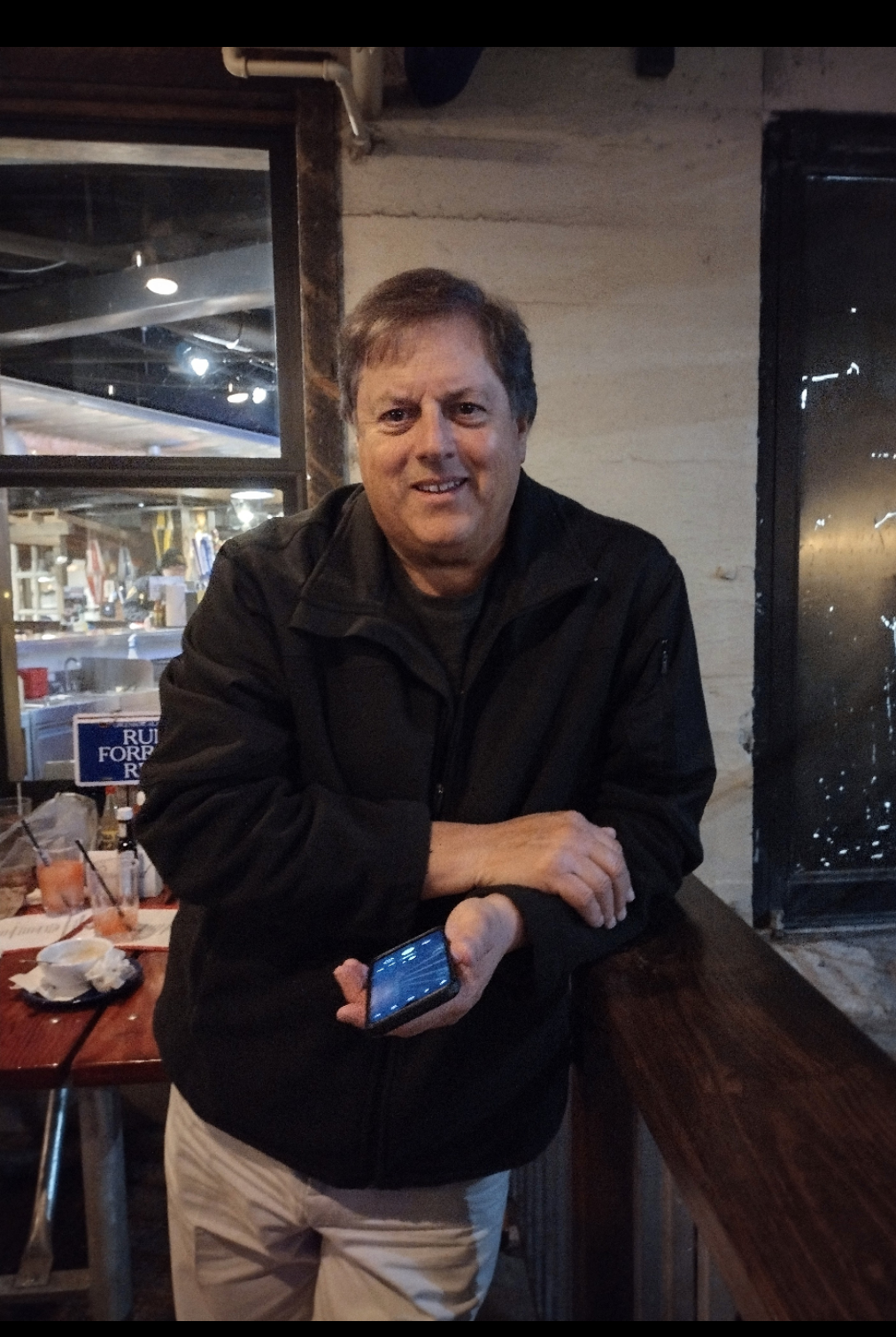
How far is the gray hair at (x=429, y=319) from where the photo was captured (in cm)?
135

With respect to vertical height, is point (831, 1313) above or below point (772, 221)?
below

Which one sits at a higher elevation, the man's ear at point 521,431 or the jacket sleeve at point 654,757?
the man's ear at point 521,431

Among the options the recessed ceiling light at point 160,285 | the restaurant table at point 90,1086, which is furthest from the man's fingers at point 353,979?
the recessed ceiling light at point 160,285

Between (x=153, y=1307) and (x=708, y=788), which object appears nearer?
(x=708, y=788)

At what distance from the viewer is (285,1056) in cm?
127

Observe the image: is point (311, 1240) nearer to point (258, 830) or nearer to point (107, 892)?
point (258, 830)

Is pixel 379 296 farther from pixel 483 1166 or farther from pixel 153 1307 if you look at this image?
pixel 153 1307

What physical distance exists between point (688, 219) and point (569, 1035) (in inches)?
107

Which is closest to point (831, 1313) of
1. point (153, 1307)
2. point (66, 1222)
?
point (153, 1307)

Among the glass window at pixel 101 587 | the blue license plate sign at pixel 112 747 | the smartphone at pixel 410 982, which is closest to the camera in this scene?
the smartphone at pixel 410 982

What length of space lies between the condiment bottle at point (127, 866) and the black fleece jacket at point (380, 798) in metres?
0.93

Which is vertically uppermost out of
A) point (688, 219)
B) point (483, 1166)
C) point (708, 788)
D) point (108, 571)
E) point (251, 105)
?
point (251, 105)

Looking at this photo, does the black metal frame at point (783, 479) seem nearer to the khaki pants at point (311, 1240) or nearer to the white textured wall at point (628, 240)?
the white textured wall at point (628, 240)

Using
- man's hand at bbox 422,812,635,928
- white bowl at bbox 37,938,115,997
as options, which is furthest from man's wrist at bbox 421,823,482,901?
white bowl at bbox 37,938,115,997
